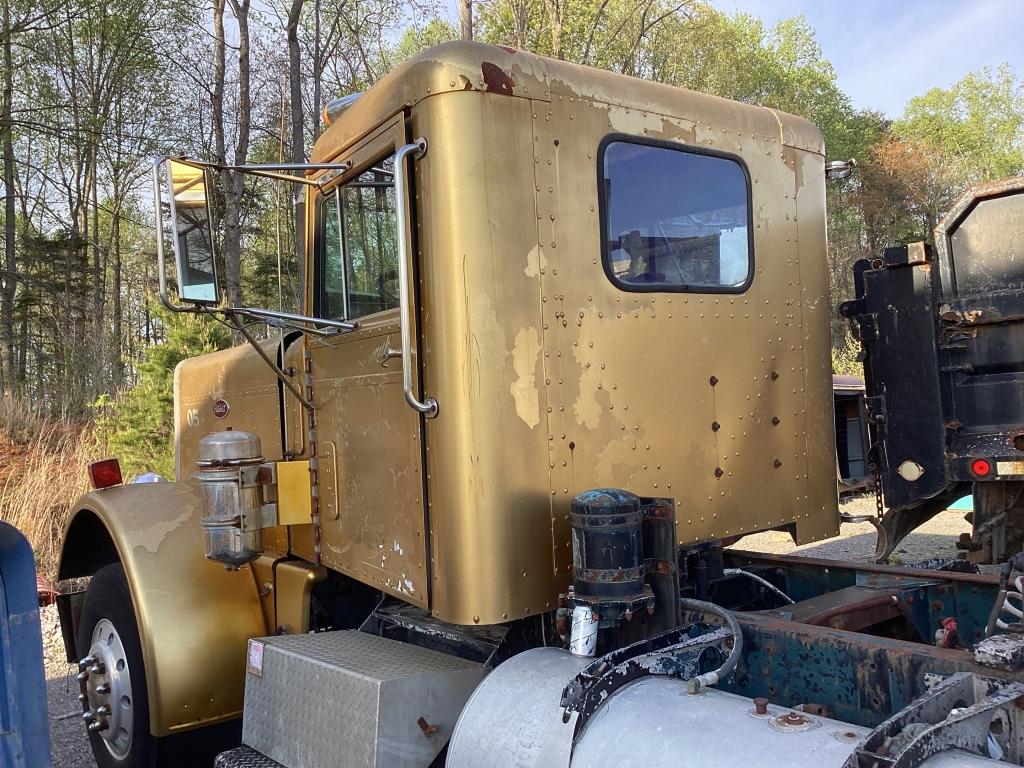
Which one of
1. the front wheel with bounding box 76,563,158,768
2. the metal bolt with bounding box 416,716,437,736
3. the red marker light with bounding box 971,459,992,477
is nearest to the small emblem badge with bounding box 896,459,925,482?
the red marker light with bounding box 971,459,992,477

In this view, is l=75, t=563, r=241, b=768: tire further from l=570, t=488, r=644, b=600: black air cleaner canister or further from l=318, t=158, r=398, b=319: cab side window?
l=570, t=488, r=644, b=600: black air cleaner canister

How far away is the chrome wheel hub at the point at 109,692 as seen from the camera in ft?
11.9

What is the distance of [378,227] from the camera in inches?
119

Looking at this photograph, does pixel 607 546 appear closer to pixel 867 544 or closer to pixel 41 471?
pixel 867 544

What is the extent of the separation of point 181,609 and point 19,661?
2.75ft

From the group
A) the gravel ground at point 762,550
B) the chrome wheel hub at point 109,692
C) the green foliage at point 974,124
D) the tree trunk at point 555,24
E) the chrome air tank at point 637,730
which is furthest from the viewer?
the green foliage at point 974,124

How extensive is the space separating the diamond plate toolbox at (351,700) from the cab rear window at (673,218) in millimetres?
1377

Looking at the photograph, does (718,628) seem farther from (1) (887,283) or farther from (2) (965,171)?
(2) (965,171)

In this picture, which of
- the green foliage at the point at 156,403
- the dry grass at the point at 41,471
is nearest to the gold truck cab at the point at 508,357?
the dry grass at the point at 41,471

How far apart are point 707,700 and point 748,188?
6.10ft

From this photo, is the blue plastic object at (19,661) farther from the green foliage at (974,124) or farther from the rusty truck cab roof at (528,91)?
the green foliage at (974,124)

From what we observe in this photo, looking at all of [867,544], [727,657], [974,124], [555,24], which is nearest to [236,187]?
[555,24]

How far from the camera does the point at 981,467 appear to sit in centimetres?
302

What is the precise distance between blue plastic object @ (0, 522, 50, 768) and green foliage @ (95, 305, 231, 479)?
31.3 feet
